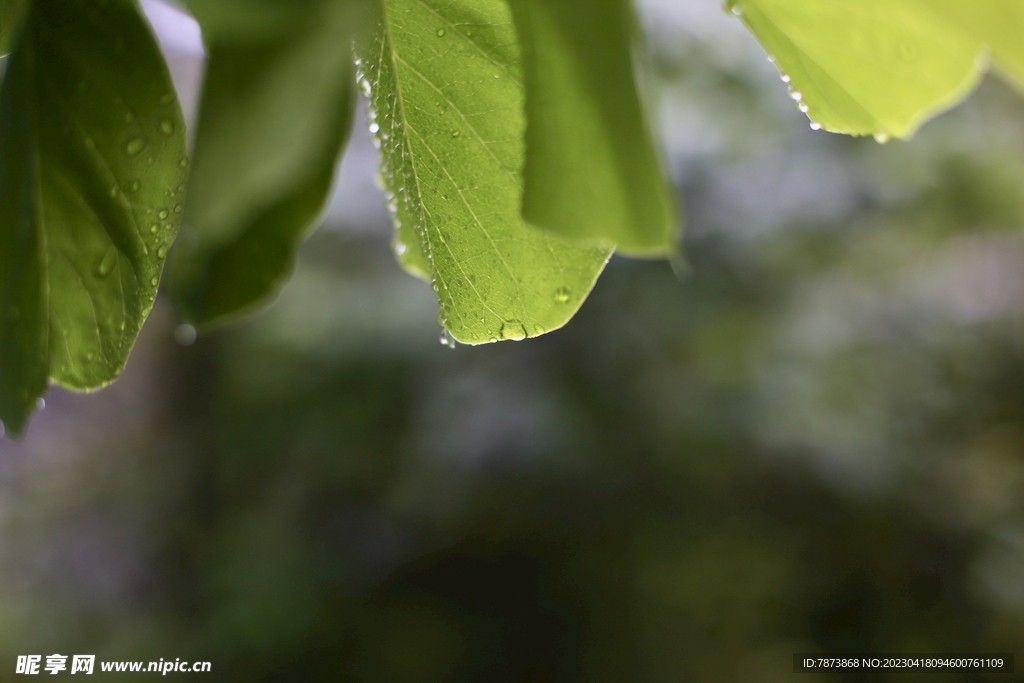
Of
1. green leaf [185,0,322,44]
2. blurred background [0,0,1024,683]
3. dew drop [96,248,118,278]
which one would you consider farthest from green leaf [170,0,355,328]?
blurred background [0,0,1024,683]

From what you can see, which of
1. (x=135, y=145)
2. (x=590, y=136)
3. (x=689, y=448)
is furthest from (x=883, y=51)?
(x=689, y=448)

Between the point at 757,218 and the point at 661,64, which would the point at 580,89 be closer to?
the point at 757,218

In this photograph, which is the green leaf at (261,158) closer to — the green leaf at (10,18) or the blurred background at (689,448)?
the green leaf at (10,18)

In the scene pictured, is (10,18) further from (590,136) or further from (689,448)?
(689,448)

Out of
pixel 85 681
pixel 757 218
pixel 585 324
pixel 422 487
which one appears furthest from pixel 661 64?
pixel 85 681

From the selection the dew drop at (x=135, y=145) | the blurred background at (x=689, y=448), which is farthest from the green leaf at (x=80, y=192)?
the blurred background at (x=689, y=448)
